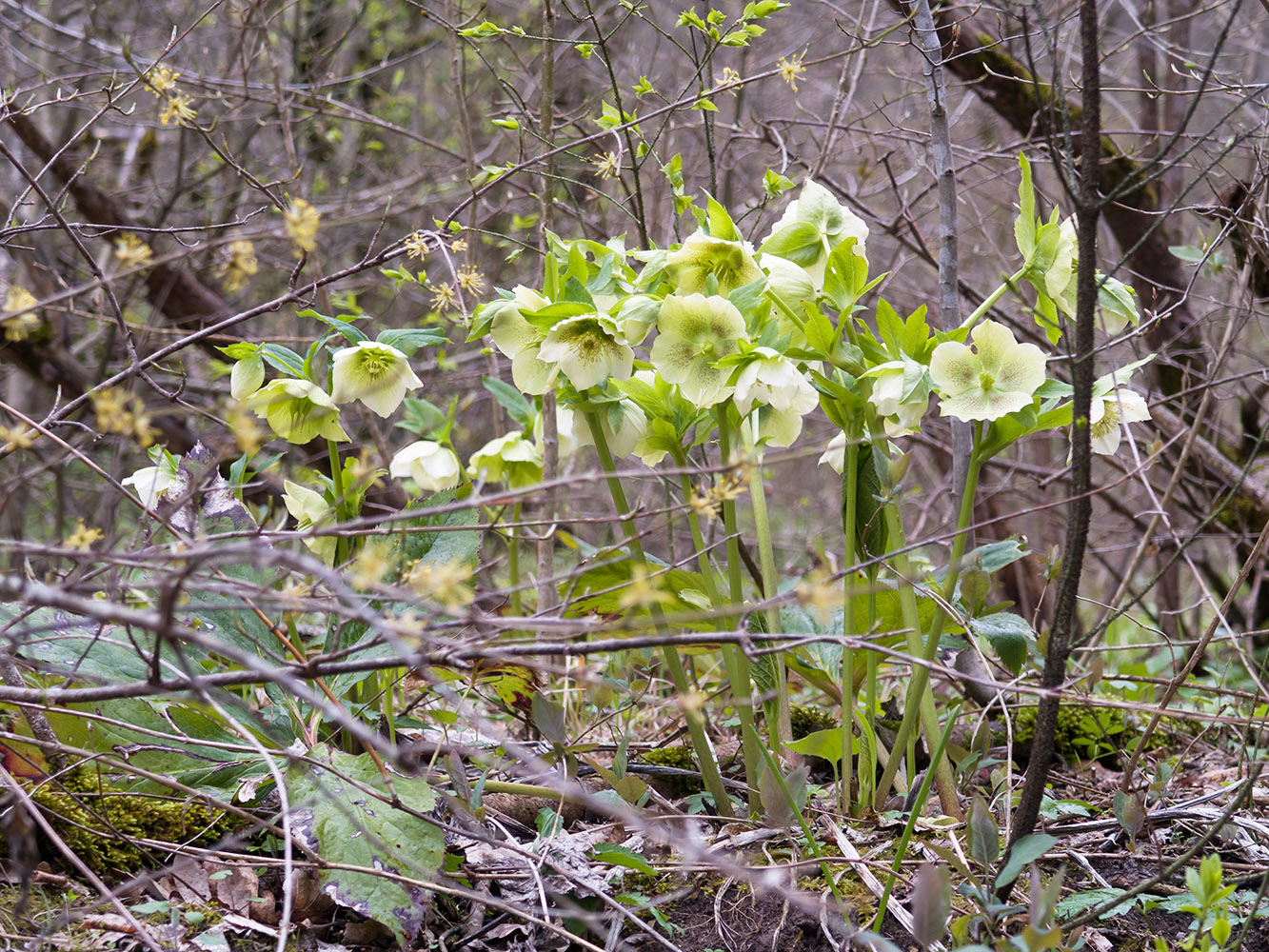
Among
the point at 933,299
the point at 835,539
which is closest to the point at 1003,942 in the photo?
the point at 933,299

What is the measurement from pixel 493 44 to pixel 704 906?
12.2ft

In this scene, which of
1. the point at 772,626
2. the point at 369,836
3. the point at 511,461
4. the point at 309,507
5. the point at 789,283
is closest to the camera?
the point at 369,836

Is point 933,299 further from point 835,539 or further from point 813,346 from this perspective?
point 813,346

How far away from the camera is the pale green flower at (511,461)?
6.19 feet

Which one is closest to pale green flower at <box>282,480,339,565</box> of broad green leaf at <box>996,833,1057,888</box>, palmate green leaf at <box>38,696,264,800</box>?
palmate green leaf at <box>38,696,264,800</box>

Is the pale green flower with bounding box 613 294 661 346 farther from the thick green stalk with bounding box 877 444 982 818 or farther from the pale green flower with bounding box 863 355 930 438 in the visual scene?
the thick green stalk with bounding box 877 444 982 818

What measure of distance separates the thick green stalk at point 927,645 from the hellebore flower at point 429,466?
719mm

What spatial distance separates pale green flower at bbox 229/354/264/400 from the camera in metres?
1.43

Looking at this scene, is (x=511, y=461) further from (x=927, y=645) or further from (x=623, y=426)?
(x=927, y=645)

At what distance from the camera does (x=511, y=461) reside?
6.26ft

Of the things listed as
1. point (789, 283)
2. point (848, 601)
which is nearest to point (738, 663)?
point (848, 601)

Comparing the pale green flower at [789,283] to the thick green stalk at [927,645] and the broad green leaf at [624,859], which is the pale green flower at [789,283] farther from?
the broad green leaf at [624,859]

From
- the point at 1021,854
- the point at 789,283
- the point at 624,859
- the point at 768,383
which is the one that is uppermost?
the point at 789,283

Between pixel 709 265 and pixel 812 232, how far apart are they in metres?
0.17
